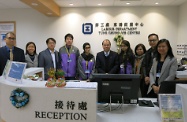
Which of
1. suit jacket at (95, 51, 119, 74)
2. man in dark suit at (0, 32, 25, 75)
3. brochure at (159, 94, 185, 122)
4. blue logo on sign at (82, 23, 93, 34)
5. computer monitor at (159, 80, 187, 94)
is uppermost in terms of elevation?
blue logo on sign at (82, 23, 93, 34)

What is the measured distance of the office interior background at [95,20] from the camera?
4844 mm

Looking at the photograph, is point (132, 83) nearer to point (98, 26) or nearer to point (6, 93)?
point (6, 93)

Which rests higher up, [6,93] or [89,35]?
[89,35]

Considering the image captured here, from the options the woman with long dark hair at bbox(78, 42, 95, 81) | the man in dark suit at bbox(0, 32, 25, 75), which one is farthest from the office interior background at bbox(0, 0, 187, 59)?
the man in dark suit at bbox(0, 32, 25, 75)

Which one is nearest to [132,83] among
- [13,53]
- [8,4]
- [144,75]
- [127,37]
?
[144,75]

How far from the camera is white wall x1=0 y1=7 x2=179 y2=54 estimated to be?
4.86m

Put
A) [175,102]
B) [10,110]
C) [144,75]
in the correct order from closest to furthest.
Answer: [175,102] → [10,110] → [144,75]

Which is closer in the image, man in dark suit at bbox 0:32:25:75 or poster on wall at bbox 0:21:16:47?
man in dark suit at bbox 0:32:25:75

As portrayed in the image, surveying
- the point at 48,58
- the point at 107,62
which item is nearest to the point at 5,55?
the point at 48,58

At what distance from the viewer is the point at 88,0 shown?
14.0 ft

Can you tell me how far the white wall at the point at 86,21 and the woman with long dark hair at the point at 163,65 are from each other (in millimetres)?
2477

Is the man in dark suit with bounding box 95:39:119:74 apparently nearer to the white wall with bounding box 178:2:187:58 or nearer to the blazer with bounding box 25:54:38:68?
the blazer with bounding box 25:54:38:68

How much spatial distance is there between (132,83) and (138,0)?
3187 millimetres

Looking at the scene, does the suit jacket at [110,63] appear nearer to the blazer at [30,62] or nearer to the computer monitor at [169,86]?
the blazer at [30,62]
